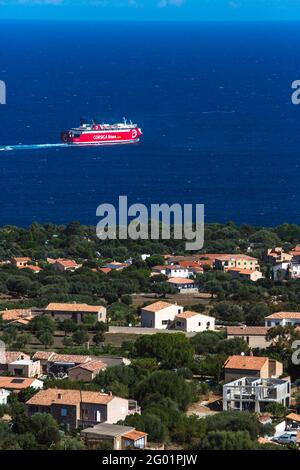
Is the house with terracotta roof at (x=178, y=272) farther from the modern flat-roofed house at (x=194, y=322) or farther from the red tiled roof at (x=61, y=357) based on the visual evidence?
the red tiled roof at (x=61, y=357)

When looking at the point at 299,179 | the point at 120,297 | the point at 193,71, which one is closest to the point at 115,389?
the point at 120,297

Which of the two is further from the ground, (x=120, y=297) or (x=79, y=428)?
(x=120, y=297)

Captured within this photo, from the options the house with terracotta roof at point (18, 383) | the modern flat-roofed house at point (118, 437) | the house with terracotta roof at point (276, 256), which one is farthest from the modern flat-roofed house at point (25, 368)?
the house with terracotta roof at point (276, 256)

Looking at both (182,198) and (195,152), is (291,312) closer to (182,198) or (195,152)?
(182,198)

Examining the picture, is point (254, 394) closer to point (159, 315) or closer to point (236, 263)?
point (159, 315)

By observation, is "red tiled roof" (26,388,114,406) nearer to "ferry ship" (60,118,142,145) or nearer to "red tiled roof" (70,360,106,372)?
"red tiled roof" (70,360,106,372)

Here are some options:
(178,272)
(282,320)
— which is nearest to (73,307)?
(282,320)
